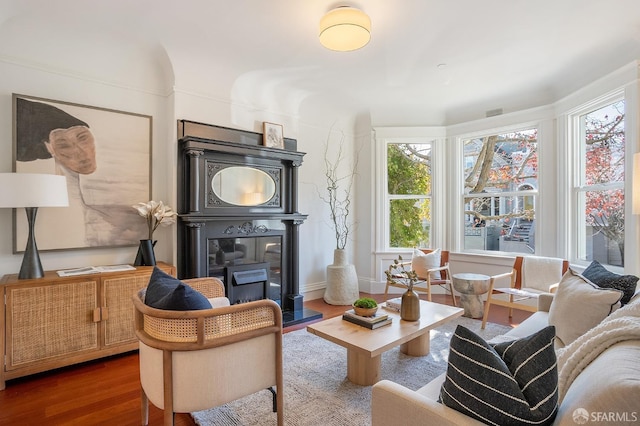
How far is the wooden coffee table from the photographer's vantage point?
205 cm

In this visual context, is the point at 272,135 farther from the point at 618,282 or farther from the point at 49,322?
the point at 618,282

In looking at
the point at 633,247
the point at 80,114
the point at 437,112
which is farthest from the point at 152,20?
the point at 633,247

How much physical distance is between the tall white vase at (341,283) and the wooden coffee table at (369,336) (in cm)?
172

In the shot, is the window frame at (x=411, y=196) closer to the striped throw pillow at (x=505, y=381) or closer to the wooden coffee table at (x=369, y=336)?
the wooden coffee table at (x=369, y=336)

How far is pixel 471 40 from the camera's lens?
2.97 m

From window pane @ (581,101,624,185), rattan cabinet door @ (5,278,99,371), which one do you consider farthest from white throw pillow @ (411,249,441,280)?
rattan cabinet door @ (5,278,99,371)

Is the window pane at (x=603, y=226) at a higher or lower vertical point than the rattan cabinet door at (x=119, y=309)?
higher

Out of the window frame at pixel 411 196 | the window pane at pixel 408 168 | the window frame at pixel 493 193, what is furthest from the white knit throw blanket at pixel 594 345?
the window pane at pixel 408 168

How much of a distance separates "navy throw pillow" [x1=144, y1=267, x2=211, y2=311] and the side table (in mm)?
2991

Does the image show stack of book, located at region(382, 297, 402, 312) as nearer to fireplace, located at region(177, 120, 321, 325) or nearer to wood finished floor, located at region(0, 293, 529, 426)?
fireplace, located at region(177, 120, 321, 325)

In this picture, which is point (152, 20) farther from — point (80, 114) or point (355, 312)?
point (355, 312)

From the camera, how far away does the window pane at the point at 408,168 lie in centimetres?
502

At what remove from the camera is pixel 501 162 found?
4520 millimetres

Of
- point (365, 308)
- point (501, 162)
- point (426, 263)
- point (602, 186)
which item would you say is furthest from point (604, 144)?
point (365, 308)
